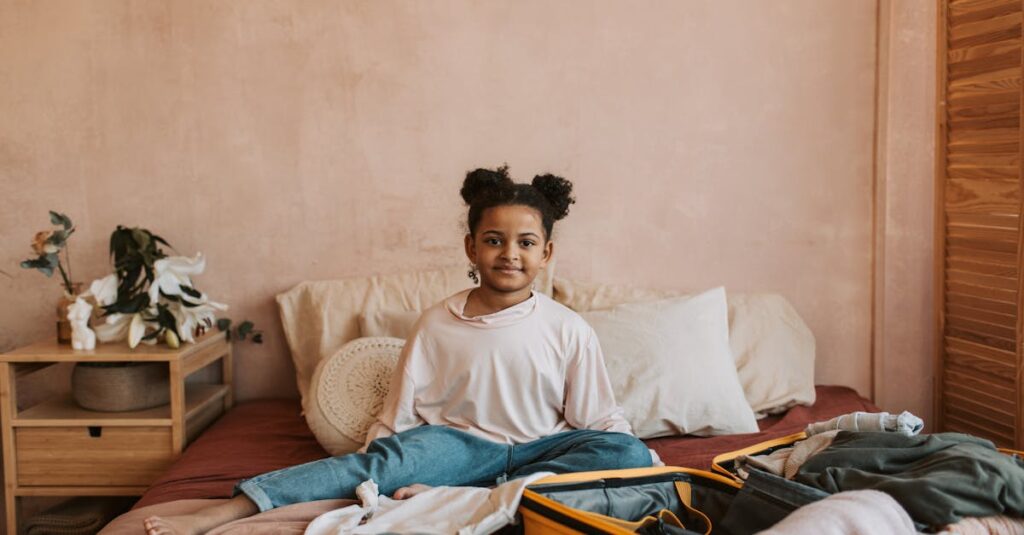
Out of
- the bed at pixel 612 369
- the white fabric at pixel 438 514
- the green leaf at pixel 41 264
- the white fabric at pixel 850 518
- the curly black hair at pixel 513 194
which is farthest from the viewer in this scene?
the green leaf at pixel 41 264

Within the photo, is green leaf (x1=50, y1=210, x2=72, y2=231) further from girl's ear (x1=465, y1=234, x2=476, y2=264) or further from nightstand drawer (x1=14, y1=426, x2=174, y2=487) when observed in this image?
girl's ear (x1=465, y1=234, x2=476, y2=264)

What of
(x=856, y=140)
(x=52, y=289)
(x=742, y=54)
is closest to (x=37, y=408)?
(x=52, y=289)

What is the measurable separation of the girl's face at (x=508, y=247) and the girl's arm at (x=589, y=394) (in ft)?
0.70

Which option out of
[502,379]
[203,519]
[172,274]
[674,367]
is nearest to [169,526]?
[203,519]

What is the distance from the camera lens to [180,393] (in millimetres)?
2252

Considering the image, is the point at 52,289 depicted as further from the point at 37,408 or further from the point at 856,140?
the point at 856,140

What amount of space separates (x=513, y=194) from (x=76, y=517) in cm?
151

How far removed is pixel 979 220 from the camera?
2438mm

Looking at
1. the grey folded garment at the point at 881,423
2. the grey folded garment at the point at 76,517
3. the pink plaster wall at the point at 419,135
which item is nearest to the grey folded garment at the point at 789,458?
the grey folded garment at the point at 881,423

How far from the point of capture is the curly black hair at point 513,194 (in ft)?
6.75

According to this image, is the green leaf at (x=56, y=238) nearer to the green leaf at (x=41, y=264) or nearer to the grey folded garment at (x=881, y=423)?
the green leaf at (x=41, y=264)

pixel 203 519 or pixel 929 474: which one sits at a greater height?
pixel 929 474

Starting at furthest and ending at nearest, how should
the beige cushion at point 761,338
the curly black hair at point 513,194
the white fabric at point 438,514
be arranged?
the beige cushion at point 761,338, the curly black hair at point 513,194, the white fabric at point 438,514

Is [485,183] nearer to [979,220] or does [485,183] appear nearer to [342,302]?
[342,302]
